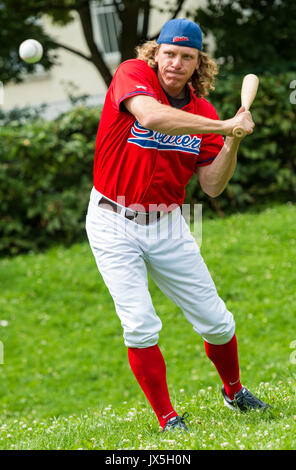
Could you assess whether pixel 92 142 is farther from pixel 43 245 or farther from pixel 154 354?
pixel 154 354

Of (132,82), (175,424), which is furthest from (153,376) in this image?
(132,82)

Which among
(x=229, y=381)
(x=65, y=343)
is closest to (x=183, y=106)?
(x=229, y=381)

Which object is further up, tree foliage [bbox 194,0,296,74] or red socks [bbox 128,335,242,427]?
tree foliage [bbox 194,0,296,74]

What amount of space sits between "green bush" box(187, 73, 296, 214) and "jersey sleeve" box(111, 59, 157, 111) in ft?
20.6

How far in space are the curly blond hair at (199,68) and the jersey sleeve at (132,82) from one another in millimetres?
67

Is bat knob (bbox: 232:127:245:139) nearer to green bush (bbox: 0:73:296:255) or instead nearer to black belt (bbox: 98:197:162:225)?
black belt (bbox: 98:197:162:225)

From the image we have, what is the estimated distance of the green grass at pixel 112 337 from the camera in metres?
4.91

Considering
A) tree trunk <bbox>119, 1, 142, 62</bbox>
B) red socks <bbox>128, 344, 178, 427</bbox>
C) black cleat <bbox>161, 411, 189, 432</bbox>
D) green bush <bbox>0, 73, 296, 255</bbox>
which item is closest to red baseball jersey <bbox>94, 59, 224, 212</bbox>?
red socks <bbox>128, 344, 178, 427</bbox>

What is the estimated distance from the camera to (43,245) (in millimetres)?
10773

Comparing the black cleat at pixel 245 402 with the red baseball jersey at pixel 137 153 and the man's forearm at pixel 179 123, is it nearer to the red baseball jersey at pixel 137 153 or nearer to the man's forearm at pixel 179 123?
the red baseball jersey at pixel 137 153

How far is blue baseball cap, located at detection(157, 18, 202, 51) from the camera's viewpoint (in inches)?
144

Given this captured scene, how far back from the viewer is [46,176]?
33.2 ft

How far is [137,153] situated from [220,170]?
0.53 m

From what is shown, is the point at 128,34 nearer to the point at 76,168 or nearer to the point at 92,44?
the point at 92,44
